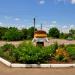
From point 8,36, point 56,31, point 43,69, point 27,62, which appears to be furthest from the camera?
point 56,31

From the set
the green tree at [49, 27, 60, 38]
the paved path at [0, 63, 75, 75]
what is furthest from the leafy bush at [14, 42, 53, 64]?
the green tree at [49, 27, 60, 38]

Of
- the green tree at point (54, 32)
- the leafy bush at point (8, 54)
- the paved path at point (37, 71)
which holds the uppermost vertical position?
the green tree at point (54, 32)

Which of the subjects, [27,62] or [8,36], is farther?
[8,36]

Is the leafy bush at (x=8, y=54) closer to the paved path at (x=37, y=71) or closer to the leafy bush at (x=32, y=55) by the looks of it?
the leafy bush at (x=32, y=55)

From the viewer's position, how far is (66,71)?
12.7m

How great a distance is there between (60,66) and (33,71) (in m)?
1.75

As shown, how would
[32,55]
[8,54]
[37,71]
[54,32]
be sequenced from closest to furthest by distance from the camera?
1. [37,71]
2. [32,55]
3. [8,54]
4. [54,32]

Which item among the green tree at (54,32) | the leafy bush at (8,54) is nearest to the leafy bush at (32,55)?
the leafy bush at (8,54)

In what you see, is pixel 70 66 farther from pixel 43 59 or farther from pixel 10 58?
pixel 10 58

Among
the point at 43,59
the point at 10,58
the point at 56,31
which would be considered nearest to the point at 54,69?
the point at 43,59

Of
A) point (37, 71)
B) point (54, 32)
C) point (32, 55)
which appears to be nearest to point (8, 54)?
point (32, 55)

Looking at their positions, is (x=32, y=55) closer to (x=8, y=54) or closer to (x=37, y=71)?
(x=37, y=71)

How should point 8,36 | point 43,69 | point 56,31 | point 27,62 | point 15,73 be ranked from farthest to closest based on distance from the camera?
point 56,31 → point 8,36 → point 27,62 → point 43,69 → point 15,73

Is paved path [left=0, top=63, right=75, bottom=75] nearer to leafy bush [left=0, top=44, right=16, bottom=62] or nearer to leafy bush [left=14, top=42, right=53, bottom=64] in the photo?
leafy bush [left=14, top=42, right=53, bottom=64]
